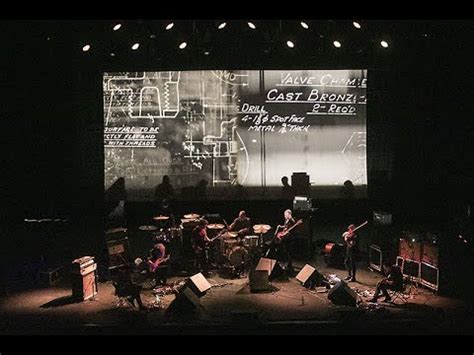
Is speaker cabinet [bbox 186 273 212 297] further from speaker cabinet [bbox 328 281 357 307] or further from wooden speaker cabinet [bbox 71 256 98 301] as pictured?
speaker cabinet [bbox 328 281 357 307]

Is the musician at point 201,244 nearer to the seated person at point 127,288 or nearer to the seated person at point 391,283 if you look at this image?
the seated person at point 127,288

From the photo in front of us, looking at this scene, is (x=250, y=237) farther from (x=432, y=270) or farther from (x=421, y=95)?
(x=421, y=95)

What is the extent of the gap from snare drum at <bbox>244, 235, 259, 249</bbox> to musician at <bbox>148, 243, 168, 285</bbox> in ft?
5.89

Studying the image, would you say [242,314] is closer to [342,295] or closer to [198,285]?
[198,285]

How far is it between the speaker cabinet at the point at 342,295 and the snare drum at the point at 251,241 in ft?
8.45

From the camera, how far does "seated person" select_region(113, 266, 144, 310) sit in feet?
38.5

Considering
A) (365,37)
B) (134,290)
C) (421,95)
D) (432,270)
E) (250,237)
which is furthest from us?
(421,95)

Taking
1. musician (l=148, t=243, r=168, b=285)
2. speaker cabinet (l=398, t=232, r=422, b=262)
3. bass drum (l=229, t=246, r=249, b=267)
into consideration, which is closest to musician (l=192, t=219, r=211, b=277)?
bass drum (l=229, t=246, r=249, b=267)

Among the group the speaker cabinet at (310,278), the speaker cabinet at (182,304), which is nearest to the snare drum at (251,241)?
the speaker cabinet at (310,278)

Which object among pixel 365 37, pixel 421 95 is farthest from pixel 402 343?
pixel 421 95

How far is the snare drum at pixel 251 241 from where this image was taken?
556 inches

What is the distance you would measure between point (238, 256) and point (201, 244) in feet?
2.74

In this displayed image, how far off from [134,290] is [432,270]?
5738 millimetres

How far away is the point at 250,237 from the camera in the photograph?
14195 millimetres
